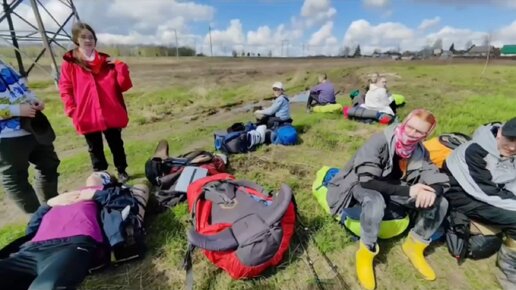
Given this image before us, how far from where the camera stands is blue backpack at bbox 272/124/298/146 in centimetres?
603

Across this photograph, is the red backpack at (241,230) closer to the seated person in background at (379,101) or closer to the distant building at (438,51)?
the seated person in background at (379,101)

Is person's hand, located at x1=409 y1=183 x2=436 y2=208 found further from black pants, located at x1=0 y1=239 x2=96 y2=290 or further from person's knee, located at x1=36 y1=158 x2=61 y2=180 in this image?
person's knee, located at x1=36 y1=158 x2=61 y2=180

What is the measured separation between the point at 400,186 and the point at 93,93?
137 inches

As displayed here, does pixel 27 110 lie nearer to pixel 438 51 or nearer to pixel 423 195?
pixel 423 195

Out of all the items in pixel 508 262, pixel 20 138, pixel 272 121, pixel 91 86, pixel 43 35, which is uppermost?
pixel 43 35

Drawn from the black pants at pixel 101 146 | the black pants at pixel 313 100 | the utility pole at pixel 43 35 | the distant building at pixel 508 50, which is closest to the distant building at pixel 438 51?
the distant building at pixel 508 50

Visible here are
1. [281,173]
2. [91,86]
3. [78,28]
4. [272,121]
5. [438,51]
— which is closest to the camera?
[78,28]

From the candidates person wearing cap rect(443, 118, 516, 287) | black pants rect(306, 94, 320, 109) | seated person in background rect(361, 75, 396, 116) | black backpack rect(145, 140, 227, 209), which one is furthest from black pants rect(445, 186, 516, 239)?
black pants rect(306, 94, 320, 109)

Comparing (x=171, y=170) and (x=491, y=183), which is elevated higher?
(x=491, y=183)

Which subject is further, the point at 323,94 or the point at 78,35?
the point at 323,94

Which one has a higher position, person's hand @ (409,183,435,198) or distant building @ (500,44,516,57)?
distant building @ (500,44,516,57)

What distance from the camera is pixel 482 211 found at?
261 cm

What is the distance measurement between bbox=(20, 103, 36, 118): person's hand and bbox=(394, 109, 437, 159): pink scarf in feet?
11.5

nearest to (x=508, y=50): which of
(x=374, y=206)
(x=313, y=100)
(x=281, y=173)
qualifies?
(x=313, y=100)
